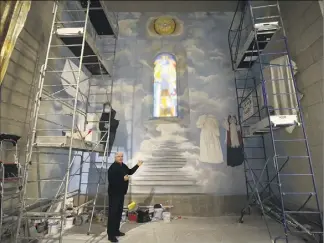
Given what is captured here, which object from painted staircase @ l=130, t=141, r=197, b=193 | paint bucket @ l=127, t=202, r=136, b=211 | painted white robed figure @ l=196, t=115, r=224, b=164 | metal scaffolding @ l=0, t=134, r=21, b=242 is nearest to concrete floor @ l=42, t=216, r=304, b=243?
paint bucket @ l=127, t=202, r=136, b=211

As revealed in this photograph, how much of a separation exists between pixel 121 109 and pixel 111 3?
3.06 m

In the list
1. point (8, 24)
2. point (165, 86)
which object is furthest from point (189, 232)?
point (8, 24)

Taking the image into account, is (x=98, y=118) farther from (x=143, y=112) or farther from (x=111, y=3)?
(x=111, y=3)

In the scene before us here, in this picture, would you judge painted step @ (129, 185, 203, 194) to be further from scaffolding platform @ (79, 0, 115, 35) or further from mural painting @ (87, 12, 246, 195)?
scaffolding platform @ (79, 0, 115, 35)

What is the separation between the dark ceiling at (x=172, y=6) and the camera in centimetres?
577

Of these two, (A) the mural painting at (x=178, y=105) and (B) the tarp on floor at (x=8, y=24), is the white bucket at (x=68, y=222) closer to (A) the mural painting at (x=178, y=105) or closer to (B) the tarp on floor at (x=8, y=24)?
(A) the mural painting at (x=178, y=105)

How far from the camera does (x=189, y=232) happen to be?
11.9ft

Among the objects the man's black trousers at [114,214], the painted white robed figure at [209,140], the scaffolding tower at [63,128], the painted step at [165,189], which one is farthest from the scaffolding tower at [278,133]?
the scaffolding tower at [63,128]

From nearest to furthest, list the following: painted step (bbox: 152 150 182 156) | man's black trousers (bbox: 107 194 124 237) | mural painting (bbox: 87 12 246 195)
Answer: man's black trousers (bbox: 107 194 124 237) → mural painting (bbox: 87 12 246 195) → painted step (bbox: 152 150 182 156)

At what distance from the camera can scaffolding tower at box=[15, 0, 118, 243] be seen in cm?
299

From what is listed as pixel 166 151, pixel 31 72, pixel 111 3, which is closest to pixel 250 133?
pixel 166 151

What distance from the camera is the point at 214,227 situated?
3902mm

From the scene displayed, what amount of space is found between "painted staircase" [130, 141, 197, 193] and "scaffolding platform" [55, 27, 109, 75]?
8.06ft

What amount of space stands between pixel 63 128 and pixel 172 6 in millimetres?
4503
